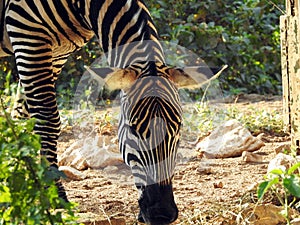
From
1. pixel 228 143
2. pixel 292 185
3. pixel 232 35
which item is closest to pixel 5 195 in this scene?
pixel 292 185

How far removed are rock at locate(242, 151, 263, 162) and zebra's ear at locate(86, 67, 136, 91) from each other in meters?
2.33

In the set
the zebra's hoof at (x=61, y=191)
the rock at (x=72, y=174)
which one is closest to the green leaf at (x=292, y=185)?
the zebra's hoof at (x=61, y=191)

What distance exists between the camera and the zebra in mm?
4316

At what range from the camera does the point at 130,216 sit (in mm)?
4980

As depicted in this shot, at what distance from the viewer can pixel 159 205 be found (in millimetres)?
4270

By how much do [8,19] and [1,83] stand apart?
184 inches

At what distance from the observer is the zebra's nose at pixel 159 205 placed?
14.0ft

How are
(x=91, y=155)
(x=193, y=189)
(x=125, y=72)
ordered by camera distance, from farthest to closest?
(x=91, y=155) → (x=193, y=189) → (x=125, y=72)

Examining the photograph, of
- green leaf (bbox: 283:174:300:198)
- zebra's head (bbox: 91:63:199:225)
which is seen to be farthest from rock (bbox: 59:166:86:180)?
green leaf (bbox: 283:174:300:198)

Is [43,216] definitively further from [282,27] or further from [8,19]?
[282,27]

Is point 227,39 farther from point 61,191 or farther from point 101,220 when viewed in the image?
point 101,220

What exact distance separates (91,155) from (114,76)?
8.51 ft

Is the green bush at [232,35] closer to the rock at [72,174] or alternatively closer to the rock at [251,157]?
the rock at [251,157]

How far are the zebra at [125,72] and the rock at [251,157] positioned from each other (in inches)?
68.5
